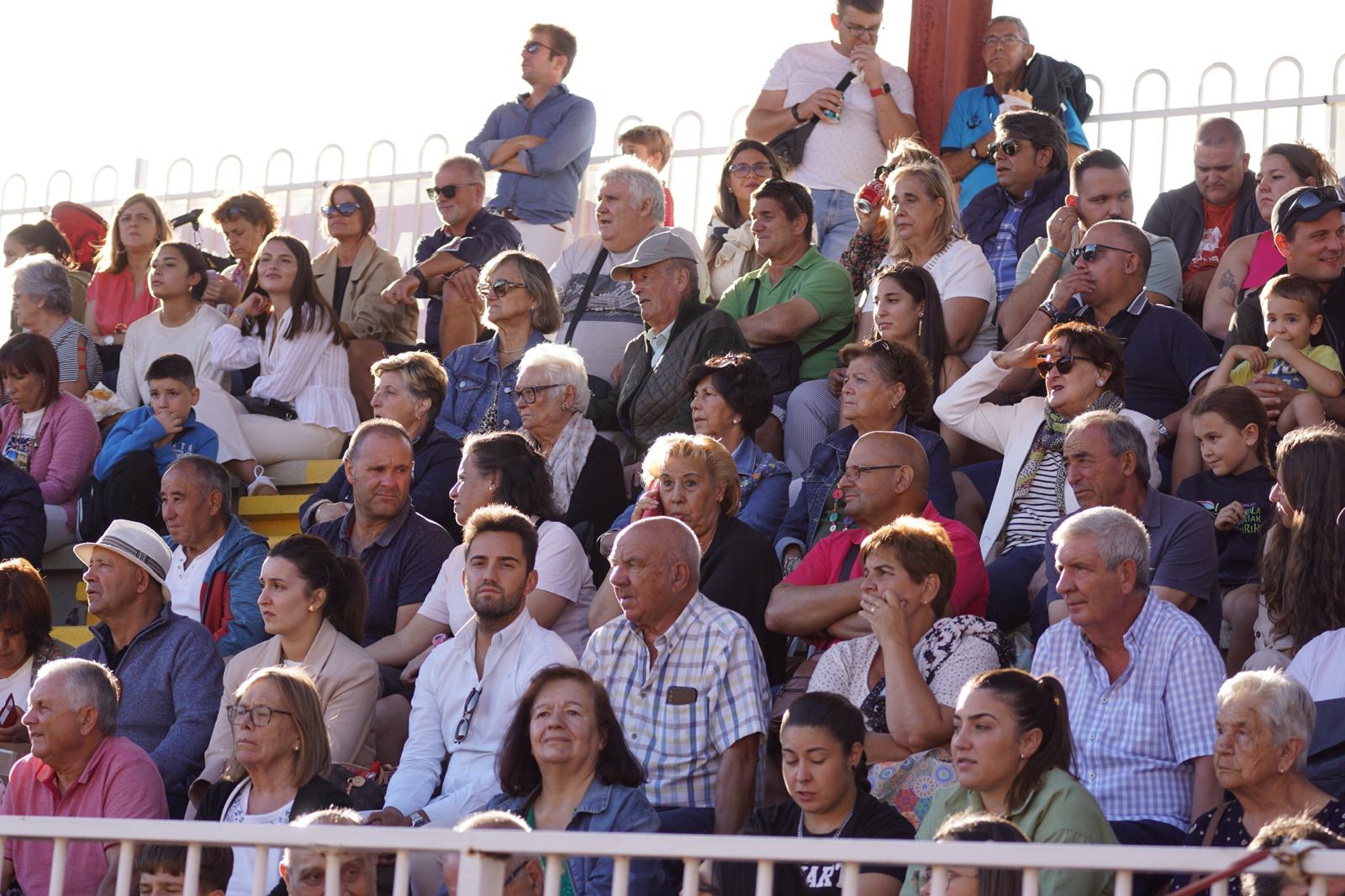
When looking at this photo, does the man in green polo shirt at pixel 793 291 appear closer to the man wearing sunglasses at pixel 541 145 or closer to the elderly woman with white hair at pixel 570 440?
the elderly woman with white hair at pixel 570 440

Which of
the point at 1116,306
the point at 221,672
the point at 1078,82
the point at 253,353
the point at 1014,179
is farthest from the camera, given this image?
the point at 1078,82

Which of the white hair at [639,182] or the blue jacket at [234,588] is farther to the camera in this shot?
the white hair at [639,182]

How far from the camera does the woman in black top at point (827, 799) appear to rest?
4789mm

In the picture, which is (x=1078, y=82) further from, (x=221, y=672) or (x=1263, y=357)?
(x=221, y=672)

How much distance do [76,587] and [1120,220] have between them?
15.9 ft

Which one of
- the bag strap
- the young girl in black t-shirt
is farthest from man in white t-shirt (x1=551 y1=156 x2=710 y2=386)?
the young girl in black t-shirt

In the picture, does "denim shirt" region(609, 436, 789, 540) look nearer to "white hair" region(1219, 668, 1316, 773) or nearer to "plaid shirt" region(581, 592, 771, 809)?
"plaid shirt" region(581, 592, 771, 809)

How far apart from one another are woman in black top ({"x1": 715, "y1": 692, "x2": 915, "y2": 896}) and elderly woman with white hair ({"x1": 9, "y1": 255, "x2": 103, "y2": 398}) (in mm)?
5670

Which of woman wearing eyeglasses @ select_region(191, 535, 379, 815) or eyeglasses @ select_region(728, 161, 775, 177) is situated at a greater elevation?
eyeglasses @ select_region(728, 161, 775, 177)

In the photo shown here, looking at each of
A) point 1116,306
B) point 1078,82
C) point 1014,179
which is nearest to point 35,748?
point 1116,306

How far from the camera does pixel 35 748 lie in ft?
A: 19.0

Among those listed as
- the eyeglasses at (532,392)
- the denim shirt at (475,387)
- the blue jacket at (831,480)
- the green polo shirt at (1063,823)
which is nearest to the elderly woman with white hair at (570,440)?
the eyeglasses at (532,392)

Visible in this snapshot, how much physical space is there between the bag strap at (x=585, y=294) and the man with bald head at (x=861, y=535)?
2.59 metres

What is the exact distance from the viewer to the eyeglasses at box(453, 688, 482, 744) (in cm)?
580
